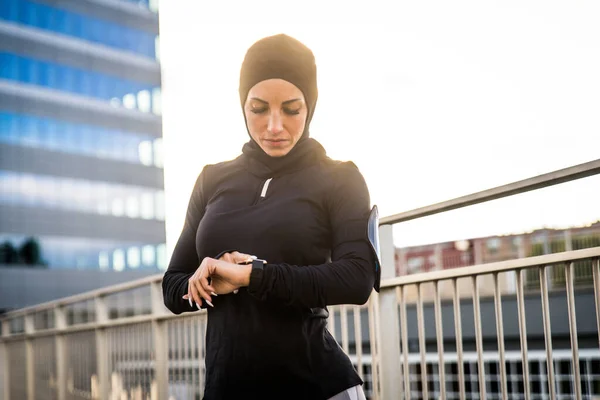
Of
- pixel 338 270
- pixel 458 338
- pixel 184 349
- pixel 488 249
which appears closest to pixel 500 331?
pixel 458 338

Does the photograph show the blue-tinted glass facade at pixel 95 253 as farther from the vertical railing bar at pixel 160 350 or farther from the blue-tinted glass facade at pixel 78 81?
the vertical railing bar at pixel 160 350

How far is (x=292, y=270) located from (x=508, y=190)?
1.18 meters

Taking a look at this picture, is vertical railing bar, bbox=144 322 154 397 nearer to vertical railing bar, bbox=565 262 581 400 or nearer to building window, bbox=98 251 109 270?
vertical railing bar, bbox=565 262 581 400

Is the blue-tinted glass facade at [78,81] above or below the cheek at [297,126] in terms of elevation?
above

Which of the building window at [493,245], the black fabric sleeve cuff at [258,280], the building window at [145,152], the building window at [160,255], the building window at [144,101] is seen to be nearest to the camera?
the black fabric sleeve cuff at [258,280]

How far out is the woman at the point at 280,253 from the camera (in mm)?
1401

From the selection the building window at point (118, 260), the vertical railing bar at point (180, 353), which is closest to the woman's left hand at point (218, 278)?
the vertical railing bar at point (180, 353)

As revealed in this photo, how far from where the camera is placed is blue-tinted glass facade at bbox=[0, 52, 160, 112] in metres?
37.6

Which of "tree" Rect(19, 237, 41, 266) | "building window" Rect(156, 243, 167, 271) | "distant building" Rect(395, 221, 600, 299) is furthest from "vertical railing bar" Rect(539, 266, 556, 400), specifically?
"building window" Rect(156, 243, 167, 271)

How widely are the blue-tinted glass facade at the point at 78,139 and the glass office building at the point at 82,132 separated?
0.06m

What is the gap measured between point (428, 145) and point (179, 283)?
853 centimetres

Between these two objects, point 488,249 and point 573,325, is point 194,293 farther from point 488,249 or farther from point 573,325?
point 488,249

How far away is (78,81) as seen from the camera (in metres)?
39.8

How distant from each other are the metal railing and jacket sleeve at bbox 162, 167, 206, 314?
1136 mm
